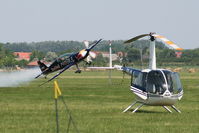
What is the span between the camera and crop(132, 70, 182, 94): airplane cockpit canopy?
957 inches

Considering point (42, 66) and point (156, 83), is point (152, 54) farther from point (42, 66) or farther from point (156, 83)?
point (42, 66)

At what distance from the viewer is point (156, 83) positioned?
24.5 meters

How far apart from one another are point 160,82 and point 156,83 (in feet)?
0.53

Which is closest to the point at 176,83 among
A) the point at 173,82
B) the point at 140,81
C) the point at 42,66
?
the point at 173,82

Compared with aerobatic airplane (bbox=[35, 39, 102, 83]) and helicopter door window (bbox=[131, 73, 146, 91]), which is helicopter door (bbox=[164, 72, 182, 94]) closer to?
helicopter door window (bbox=[131, 73, 146, 91])

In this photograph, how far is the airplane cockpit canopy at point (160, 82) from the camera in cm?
2431

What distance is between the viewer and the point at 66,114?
24.3 meters

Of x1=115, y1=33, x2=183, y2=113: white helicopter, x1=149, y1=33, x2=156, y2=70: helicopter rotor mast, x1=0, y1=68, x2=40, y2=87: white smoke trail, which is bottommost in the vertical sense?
x1=0, y1=68, x2=40, y2=87: white smoke trail

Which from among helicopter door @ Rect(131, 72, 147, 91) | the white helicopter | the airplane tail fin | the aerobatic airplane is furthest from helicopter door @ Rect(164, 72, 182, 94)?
the airplane tail fin

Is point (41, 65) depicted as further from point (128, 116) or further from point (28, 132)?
point (28, 132)

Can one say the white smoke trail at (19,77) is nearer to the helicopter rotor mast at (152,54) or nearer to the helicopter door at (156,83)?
the helicopter rotor mast at (152,54)

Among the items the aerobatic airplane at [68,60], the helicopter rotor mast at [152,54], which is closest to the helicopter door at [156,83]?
the helicopter rotor mast at [152,54]

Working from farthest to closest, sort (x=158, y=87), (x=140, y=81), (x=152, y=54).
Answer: (x=152, y=54) < (x=140, y=81) < (x=158, y=87)

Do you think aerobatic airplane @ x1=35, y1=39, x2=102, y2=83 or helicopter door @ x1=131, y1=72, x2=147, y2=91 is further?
aerobatic airplane @ x1=35, y1=39, x2=102, y2=83
